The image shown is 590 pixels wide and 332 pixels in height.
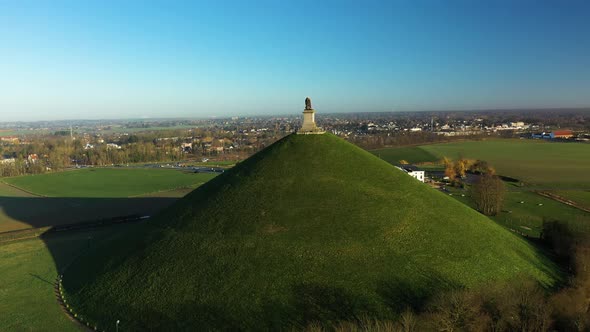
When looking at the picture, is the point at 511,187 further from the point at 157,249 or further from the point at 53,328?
the point at 53,328

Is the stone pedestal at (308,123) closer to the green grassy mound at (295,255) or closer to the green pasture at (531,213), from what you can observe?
the green grassy mound at (295,255)

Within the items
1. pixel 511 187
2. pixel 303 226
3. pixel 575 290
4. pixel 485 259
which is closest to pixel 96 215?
pixel 303 226

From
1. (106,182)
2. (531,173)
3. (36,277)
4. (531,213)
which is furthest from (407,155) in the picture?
(36,277)

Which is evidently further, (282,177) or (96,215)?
(96,215)

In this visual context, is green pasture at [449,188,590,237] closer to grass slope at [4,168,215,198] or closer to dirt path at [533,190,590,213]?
dirt path at [533,190,590,213]

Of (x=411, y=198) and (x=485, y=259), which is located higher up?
(x=411, y=198)

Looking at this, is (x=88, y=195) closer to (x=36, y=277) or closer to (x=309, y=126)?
(x=36, y=277)

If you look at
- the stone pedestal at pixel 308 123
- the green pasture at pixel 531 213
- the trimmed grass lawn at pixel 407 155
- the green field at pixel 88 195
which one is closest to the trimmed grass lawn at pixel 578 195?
the green pasture at pixel 531 213
